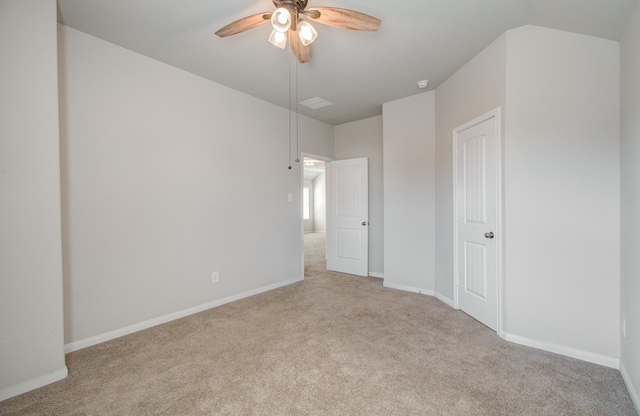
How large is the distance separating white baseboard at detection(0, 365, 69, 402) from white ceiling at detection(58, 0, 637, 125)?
2.65 meters

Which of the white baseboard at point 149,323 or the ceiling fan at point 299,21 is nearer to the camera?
the ceiling fan at point 299,21

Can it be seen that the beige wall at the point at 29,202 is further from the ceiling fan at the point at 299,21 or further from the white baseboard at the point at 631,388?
the white baseboard at the point at 631,388

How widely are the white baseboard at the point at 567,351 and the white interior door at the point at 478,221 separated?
209mm

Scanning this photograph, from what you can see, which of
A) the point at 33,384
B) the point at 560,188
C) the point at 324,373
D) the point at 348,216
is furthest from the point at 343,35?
the point at 33,384

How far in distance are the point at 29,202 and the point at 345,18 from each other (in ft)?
7.95

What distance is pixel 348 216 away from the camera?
193 inches

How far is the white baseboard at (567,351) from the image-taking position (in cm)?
206

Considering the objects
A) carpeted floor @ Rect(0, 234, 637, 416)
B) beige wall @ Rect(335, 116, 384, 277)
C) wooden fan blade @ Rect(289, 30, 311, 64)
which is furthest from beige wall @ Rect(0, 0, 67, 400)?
beige wall @ Rect(335, 116, 384, 277)

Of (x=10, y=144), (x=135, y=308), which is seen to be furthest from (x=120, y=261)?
(x=10, y=144)

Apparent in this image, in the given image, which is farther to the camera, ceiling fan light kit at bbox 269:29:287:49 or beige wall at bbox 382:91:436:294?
beige wall at bbox 382:91:436:294

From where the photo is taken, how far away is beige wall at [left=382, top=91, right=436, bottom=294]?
3.71 m

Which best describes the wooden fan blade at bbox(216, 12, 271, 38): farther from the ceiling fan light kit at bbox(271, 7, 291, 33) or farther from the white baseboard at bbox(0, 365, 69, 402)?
the white baseboard at bbox(0, 365, 69, 402)

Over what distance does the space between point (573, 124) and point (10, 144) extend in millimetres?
3990

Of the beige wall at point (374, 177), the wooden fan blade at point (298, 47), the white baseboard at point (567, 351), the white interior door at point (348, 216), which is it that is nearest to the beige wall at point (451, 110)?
the white baseboard at point (567, 351)
